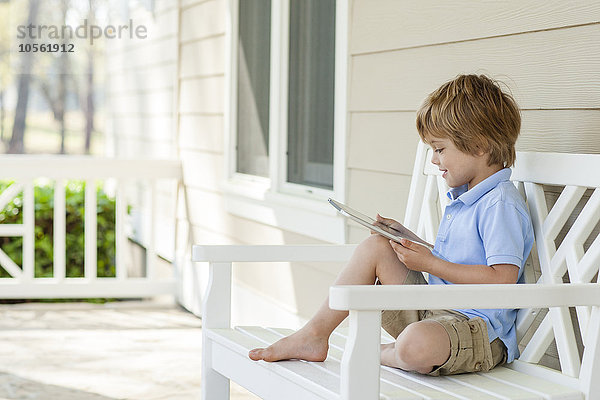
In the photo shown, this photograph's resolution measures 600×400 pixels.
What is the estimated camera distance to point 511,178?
6.94 feet

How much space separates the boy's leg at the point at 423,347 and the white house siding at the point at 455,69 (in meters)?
0.46

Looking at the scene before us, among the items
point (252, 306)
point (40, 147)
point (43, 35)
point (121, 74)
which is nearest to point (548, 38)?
point (252, 306)

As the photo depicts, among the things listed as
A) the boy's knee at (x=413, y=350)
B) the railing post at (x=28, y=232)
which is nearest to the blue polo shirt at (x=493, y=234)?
the boy's knee at (x=413, y=350)

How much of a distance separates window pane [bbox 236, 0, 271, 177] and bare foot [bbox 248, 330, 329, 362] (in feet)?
7.37

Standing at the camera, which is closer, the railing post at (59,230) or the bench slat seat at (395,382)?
the bench slat seat at (395,382)

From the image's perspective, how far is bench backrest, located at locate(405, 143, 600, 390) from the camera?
183cm

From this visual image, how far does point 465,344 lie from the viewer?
5.90 ft

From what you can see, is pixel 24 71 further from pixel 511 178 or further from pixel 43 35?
pixel 511 178

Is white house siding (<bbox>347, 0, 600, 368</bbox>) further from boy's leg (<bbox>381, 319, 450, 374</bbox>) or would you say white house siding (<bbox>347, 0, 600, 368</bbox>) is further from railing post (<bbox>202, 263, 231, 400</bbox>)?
railing post (<bbox>202, 263, 231, 400</bbox>)

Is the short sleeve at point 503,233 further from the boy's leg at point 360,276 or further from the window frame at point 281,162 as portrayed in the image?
the window frame at point 281,162

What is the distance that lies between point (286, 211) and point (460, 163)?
1.80m

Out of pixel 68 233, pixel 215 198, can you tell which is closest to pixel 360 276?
pixel 215 198

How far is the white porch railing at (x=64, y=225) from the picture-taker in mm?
5109

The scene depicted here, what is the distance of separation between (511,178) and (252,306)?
2.30 metres
